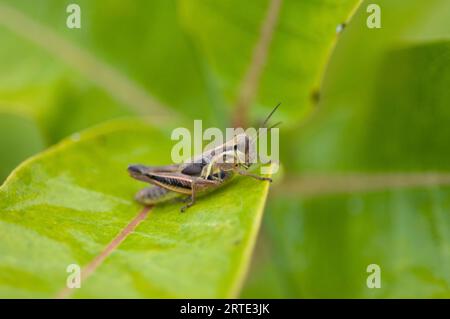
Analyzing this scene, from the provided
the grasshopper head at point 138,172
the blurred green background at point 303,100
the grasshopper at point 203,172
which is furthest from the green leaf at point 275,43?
the grasshopper head at point 138,172

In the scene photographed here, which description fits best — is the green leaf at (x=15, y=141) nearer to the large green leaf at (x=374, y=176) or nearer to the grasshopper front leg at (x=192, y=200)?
the grasshopper front leg at (x=192, y=200)

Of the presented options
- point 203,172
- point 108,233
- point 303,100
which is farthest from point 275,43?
point 108,233

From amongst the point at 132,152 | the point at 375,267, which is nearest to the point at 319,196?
the point at 375,267

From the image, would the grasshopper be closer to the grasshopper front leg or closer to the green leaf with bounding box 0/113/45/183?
the grasshopper front leg

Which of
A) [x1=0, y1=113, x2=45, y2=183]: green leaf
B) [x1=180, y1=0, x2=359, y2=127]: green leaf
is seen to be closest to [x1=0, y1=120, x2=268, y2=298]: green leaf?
[x1=180, y1=0, x2=359, y2=127]: green leaf

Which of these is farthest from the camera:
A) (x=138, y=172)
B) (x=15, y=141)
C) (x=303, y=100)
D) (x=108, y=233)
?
(x=15, y=141)

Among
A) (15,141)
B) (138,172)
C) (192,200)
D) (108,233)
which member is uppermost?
(15,141)

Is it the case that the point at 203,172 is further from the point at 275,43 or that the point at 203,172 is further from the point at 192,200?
the point at 275,43
